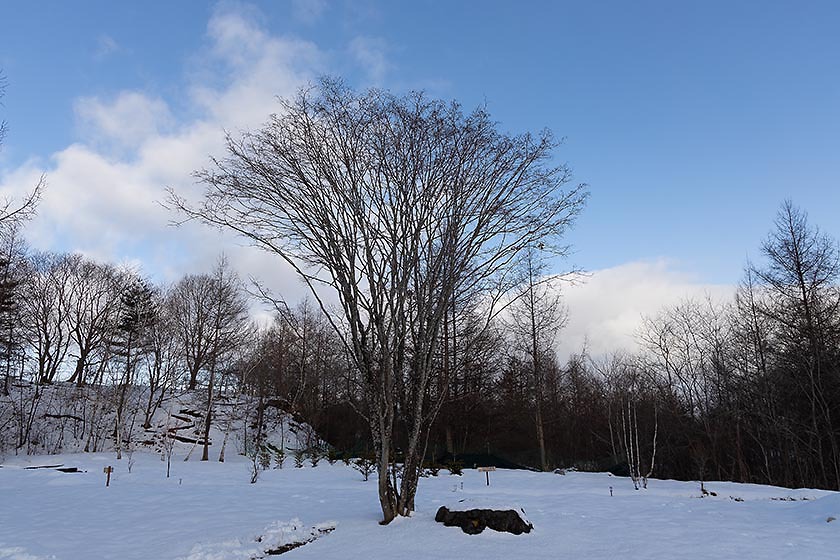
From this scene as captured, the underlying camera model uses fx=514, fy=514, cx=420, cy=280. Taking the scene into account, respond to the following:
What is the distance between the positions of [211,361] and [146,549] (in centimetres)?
1949

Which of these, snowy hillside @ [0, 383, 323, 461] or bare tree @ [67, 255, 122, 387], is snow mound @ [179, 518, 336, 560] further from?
bare tree @ [67, 255, 122, 387]

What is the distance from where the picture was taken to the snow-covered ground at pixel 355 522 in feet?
20.7

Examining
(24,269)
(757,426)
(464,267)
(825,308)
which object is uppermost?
(24,269)

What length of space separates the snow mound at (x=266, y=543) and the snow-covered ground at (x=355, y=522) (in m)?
0.02

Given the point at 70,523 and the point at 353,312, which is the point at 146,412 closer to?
the point at 70,523

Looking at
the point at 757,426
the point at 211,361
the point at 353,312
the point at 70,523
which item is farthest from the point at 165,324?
the point at 757,426

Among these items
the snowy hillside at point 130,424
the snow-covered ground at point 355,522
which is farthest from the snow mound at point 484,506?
the snowy hillside at point 130,424

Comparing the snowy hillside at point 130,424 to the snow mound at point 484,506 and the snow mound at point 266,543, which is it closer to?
the snow mound at point 266,543

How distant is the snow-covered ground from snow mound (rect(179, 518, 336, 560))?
23 millimetres

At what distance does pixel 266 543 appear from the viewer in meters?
6.72

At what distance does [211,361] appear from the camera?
80.9 feet

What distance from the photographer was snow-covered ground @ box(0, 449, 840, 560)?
6.30 meters

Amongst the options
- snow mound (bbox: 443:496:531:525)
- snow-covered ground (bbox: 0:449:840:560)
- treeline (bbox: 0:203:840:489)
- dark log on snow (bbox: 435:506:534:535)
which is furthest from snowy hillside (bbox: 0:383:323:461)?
dark log on snow (bbox: 435:506:534:535)

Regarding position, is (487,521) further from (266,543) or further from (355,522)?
(266,543)
